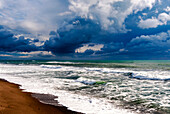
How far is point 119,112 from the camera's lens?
22.1 feet

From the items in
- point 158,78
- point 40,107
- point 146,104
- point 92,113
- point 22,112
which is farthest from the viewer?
point 158,78

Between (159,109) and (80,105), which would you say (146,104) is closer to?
(159,109)

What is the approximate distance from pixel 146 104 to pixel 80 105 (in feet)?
16.0

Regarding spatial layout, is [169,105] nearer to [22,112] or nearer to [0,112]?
[22,112]

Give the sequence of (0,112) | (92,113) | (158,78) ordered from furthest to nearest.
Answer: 1. (158,78)
2. (92,113)
3. (0,112)

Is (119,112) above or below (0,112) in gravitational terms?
below

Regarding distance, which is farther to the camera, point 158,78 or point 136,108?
point 158,78

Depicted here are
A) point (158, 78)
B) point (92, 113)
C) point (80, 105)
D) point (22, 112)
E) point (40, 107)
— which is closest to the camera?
point (22, 112)

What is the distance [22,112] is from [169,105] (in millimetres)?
9676

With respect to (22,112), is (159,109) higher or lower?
lower

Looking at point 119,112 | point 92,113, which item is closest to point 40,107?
point 92,113

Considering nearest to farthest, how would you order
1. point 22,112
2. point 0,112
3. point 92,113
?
point 0,112 → point 22,112 → point 92,113

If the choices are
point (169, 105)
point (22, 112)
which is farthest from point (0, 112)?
point (169, 105)

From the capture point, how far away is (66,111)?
22.2 feet
